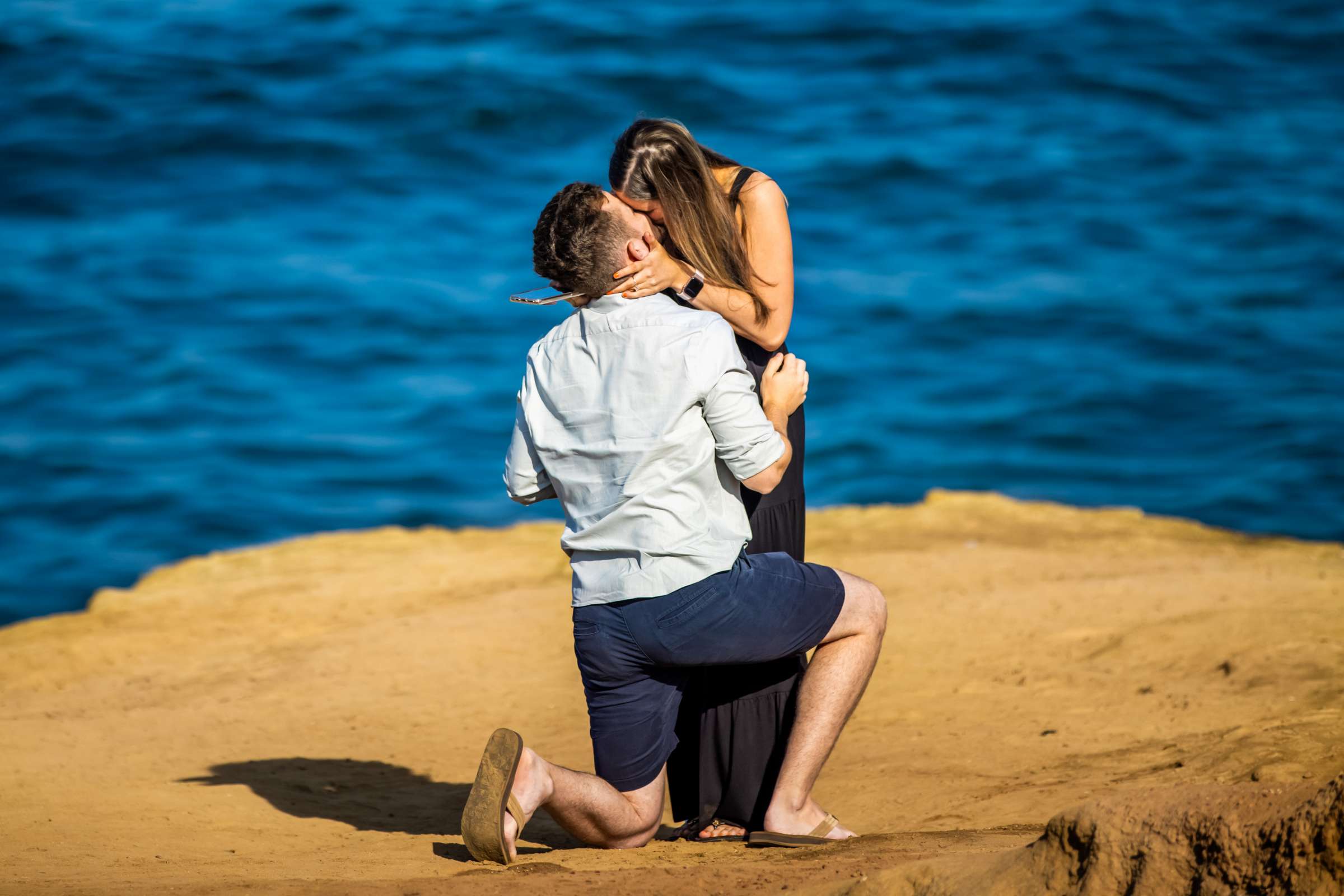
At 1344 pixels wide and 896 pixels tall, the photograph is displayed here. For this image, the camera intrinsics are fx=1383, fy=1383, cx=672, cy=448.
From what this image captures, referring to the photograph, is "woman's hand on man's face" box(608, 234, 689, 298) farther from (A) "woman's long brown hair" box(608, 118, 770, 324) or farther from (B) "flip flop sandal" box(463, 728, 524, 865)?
(B) "flip flop sandal" box(463, 728, 524, 865)

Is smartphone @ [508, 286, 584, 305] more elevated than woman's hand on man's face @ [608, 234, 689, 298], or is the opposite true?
woman's hand on man's face @ [608, 234, 689, 298]

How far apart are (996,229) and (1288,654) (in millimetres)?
11942

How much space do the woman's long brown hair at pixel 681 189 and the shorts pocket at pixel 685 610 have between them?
0.81 meters

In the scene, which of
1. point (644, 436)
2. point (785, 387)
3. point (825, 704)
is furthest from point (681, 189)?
point (825, 704)

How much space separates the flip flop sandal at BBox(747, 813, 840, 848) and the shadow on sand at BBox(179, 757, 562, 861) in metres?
0.60

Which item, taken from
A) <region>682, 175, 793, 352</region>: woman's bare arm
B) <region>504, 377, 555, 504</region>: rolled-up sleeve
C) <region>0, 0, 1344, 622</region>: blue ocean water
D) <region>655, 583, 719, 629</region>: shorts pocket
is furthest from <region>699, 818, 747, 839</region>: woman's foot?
<region>0, 0, 1344, 622</region>: blue ocean water

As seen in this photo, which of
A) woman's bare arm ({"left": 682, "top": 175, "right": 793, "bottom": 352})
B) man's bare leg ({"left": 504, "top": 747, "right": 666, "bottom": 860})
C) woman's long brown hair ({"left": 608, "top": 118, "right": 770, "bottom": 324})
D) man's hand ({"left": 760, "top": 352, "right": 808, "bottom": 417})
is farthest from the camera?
woman's bare arm ({"left": 682, "top": 175, "right": 793, "bottom": 352})

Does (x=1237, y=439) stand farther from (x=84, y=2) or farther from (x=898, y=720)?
(x=84, y=2)

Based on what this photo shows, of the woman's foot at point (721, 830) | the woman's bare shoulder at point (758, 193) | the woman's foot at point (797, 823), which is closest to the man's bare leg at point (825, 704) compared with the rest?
the woman's foot at point (797, 823)

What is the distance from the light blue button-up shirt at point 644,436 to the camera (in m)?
3.00

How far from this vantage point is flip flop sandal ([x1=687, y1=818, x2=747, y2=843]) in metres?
3.59

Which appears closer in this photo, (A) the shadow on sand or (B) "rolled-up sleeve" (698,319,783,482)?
(B) "rolled-up sleeve" (698,319,783,482)

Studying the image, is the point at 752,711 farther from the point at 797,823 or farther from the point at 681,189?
the point at 681,189

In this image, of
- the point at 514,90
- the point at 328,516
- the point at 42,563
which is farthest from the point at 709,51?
the point at 42,563
